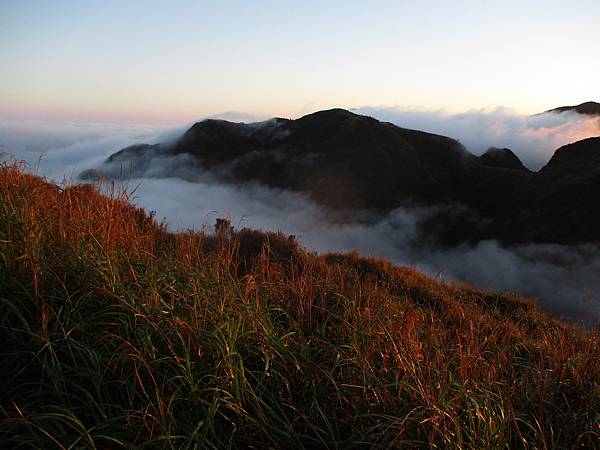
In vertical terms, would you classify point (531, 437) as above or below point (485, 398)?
below

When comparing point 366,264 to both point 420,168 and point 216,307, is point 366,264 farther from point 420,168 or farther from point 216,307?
point 420,168

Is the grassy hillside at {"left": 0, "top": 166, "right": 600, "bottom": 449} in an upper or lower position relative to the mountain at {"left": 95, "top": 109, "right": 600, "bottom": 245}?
upper

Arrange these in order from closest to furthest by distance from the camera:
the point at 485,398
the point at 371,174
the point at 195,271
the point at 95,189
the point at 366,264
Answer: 1. the point at 485,398
2. the point at 195,271
3. the point at 95,189
4. the point at 366,264
5. the point at 371,174

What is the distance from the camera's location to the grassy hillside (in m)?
2.41

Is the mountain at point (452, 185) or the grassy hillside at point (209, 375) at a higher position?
the grassy hillside at point (209, 375)

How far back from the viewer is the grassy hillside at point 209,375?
241 cm

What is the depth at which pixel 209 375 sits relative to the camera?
2506mm

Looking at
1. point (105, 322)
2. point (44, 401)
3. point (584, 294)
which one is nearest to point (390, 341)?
point (105, 322)

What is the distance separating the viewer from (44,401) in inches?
98.2

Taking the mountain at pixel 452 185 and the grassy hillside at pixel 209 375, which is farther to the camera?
the mountain at pixel 452 185

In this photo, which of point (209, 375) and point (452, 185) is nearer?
point (209, 375)

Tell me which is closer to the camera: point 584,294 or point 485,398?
point 485,398

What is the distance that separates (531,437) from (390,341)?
0.99 meters

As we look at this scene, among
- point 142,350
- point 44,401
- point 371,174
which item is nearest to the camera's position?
point 44,401
